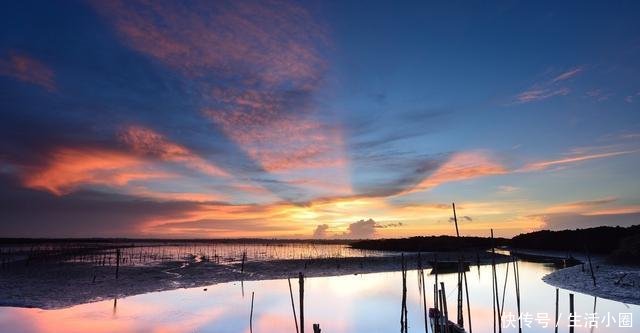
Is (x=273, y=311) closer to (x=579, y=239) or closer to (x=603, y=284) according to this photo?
(x=603, y=284)

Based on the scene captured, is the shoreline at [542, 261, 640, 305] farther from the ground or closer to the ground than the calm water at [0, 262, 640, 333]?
farther from the ground

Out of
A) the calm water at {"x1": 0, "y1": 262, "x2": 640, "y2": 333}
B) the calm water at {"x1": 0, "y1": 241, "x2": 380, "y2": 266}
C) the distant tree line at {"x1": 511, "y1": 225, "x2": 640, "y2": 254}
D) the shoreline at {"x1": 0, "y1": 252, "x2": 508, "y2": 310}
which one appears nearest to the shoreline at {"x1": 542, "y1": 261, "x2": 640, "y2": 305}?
the calm water at {"x1": 0, "y1": 262, "x2": 640, "y2": 333}

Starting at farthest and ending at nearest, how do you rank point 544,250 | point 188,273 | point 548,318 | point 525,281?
point 544,250 → point 188,273 → point 525,281 → point 548,318

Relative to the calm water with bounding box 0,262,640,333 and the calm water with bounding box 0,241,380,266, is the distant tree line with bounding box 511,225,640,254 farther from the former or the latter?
the calm water with bounding box 0,262,640,333

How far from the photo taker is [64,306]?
28.5m

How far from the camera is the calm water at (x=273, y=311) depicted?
74.8ft

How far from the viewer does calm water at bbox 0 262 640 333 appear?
2280 cm

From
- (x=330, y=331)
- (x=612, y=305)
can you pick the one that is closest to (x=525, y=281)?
(x=612, y=305)

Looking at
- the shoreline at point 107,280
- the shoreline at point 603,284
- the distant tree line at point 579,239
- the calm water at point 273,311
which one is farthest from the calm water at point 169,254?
the shoreline at point 603,284

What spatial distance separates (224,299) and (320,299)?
22.0ft

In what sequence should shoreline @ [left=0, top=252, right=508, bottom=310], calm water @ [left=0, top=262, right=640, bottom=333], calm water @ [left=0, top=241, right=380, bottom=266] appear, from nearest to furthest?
calm water @ [left=0, top=262, right=640, bottom=333] < shoreline @ [left=0, top=252, right=508, bottom=310] < calm water @ [left=0, top=241, right=380, bottom=266]

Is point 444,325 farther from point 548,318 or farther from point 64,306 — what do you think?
point 64,306

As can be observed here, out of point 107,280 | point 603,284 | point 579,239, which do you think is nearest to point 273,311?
point 107,280

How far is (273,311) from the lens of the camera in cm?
2756
